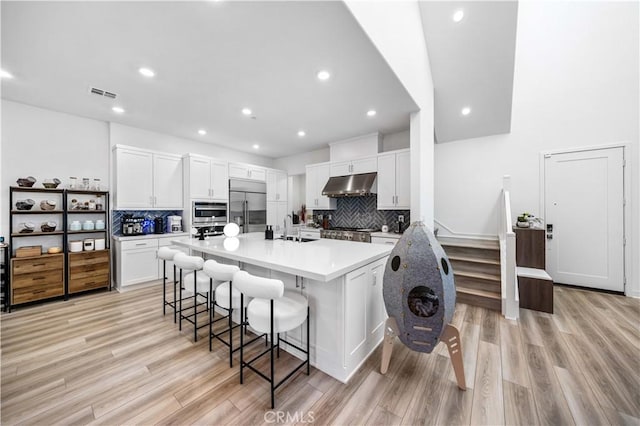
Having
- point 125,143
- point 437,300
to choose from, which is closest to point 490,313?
point 437,300

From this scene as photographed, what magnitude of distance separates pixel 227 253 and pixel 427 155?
3.15 meters

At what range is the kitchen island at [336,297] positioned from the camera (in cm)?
175

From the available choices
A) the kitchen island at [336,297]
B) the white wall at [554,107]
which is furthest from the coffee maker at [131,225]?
the white wall at [554,107]

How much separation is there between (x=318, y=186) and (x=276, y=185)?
137 cm

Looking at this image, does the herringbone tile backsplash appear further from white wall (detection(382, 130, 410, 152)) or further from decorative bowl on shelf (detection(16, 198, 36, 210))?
decorative bowl on shelf (detection(16, 198, 36, 210))

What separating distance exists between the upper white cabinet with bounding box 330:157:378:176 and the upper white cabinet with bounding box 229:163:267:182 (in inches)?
71.2

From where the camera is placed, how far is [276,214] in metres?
6.10

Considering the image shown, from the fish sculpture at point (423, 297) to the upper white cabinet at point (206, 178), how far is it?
4.18 meters

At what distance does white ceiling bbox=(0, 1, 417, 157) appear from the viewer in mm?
1787

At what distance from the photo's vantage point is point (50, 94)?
120 inches

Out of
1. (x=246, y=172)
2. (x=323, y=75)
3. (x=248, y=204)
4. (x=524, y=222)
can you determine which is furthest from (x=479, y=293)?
(x=246, y=172)

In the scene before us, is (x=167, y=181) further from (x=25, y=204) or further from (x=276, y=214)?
(x=276, y=214)

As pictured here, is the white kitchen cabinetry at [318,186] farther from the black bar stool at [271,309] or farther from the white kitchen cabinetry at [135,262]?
the black bar stool at [271,309]

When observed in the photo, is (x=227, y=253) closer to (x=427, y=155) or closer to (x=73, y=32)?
(x=73, y=32)
